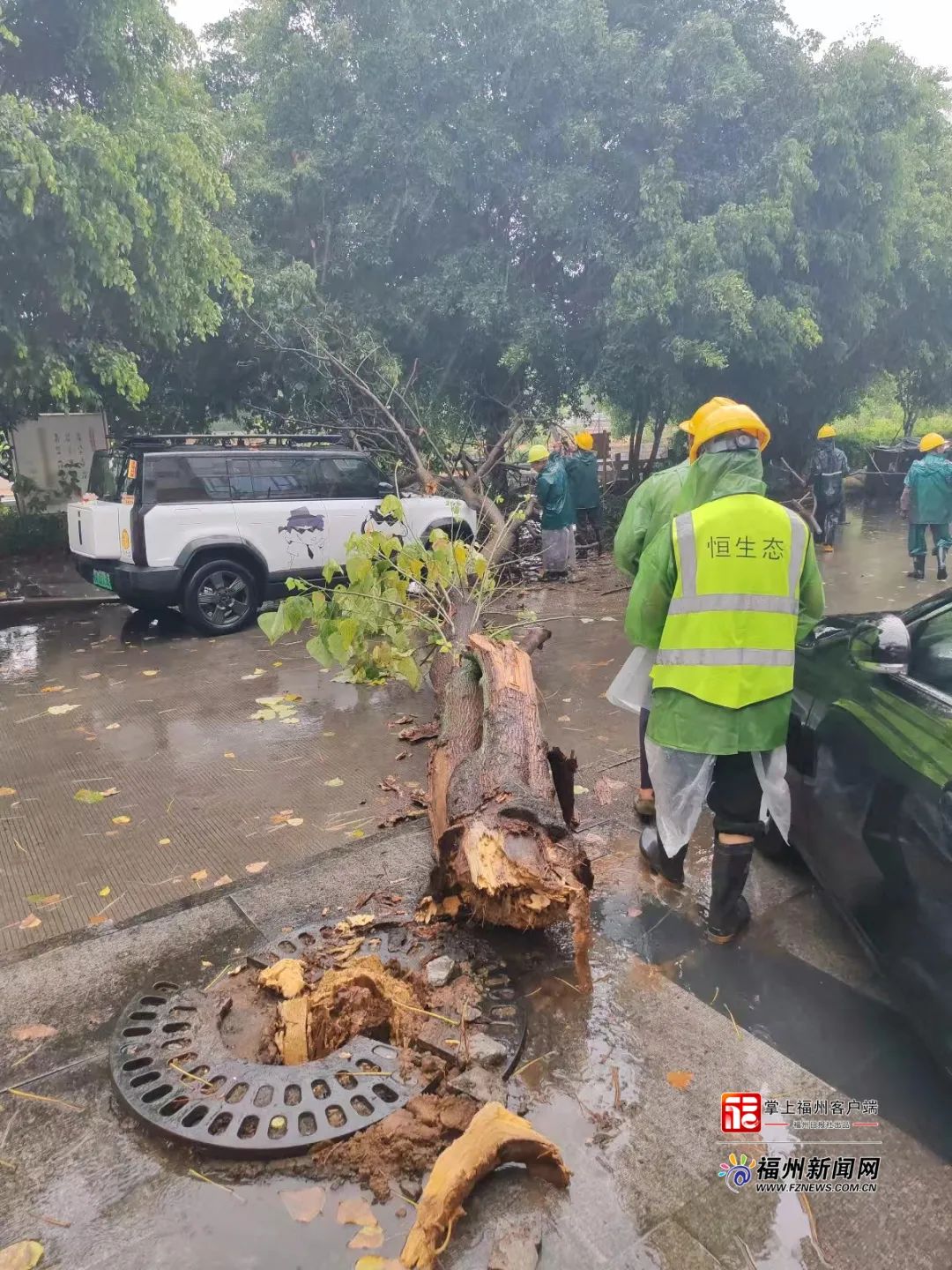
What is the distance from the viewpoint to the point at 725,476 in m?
3.21

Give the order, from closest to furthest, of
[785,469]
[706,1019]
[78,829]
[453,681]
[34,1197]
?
1. [34,1197]
2. [706,1019]
3. [78,829]
4. [453,681]
5. [785,469]

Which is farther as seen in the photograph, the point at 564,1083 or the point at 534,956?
the point at 534,956

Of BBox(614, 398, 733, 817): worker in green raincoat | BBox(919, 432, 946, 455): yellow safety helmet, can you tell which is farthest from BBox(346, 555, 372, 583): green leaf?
BBox(919, 432, 946, 455): yellow safety helmet

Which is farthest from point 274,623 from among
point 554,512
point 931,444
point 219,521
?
point 931,444

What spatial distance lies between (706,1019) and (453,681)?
252 centimetres

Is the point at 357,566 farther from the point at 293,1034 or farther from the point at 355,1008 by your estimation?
the point at 293,1034

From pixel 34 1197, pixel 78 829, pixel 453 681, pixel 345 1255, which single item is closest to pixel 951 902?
pixel 345 1255

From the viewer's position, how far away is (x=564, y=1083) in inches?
102

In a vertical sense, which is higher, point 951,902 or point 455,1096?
point 951,902

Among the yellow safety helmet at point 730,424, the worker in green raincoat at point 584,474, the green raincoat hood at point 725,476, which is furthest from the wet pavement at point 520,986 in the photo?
the worker in green raincoat at point 584,474

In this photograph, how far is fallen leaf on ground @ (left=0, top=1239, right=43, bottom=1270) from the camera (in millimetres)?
2033

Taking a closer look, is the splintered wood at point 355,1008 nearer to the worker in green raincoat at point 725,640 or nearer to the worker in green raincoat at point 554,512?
the worker in green raincoat at point 725,640

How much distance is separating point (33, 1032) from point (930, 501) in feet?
34.8

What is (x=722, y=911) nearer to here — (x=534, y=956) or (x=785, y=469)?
(x=534, y=956)
